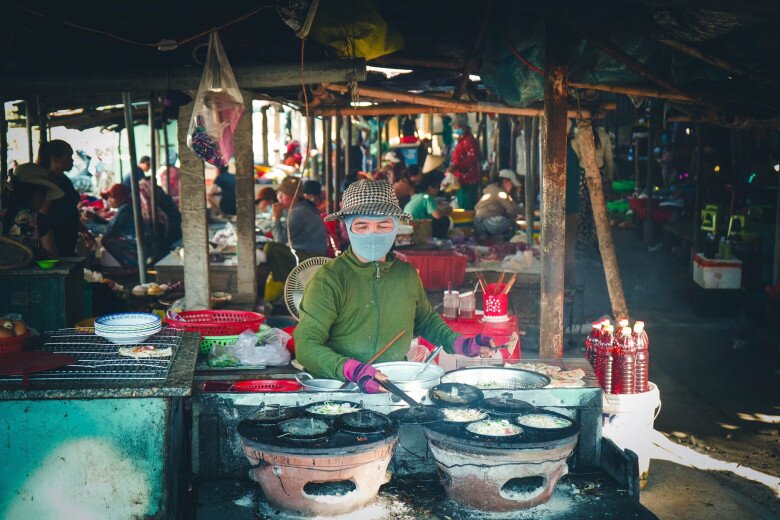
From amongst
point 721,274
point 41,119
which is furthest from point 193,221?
point 721,274

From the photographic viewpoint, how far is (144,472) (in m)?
3.49

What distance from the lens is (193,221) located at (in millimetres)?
7055

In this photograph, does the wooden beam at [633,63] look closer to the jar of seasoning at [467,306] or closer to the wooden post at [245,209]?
the jar of seasoning at [467,306]

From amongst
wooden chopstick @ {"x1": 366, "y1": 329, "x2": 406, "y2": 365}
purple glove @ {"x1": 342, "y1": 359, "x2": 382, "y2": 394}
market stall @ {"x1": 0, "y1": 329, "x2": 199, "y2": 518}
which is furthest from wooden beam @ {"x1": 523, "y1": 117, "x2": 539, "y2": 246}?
market stall @ {"x1": 0, "y1": 329, "x2": 199, "y2": 518}

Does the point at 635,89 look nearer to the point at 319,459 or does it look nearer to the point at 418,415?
the point at 418,415

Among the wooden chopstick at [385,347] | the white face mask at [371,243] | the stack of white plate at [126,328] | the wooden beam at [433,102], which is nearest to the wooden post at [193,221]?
the wooden beam at [433,102]

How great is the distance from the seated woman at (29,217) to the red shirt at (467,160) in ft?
35.0

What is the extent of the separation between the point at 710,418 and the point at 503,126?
51.2 ft

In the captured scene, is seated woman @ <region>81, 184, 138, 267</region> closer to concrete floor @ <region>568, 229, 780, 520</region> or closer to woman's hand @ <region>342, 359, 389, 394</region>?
concrete floor @ <region>568, 229, 780, 520</region>

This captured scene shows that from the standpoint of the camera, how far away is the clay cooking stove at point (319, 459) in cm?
335

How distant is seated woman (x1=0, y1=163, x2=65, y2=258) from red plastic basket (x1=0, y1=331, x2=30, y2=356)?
325 cm

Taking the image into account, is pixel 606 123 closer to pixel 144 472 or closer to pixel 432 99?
pixel 432 99

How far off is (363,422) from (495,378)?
106 cm

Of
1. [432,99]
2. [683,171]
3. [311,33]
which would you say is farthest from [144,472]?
[683,171]
